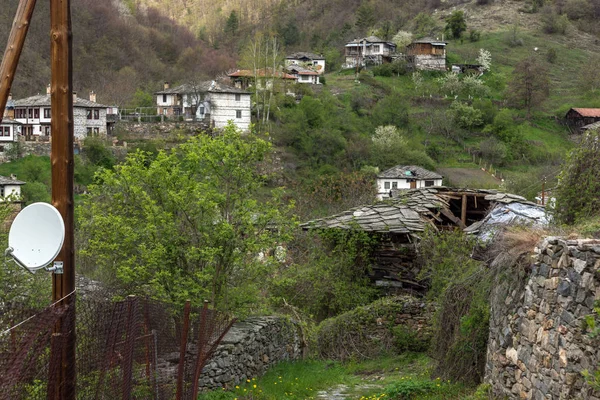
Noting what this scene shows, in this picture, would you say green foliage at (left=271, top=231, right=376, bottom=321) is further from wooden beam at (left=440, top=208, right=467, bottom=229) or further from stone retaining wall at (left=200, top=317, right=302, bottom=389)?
stone retaining wall at (left=200, top=317, right=302, bottom=389)

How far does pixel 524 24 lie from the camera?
98.0 meters

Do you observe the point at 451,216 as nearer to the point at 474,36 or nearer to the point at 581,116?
the point at 581,116

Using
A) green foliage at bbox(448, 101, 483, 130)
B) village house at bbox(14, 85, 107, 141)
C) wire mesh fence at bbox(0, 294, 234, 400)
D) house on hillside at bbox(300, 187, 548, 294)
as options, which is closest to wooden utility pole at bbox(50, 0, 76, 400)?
wire mesh fence at bbox(0, 294, 234, 400)

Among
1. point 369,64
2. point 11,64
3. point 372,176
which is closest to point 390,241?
point 11,64

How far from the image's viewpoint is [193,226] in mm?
12609

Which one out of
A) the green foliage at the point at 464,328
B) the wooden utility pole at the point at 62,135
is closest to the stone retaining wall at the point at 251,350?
the green foliage at the point at 464,328

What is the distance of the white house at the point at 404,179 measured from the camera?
167 ft

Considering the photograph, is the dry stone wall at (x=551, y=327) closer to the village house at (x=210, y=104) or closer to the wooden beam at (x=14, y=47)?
the wooden beam at (x=14, y=47)

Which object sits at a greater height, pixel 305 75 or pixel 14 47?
pixel 305 75

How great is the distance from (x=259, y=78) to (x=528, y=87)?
25.0 m

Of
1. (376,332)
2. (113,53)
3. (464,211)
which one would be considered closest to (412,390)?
(376,332)

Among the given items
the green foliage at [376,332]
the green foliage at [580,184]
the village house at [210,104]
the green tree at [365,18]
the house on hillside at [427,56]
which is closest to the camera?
the green foliage at [580,184]

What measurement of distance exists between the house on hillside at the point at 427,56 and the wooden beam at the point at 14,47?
253 ft

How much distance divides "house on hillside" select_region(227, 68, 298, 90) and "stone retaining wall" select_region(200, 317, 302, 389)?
Result: 2201 inches
